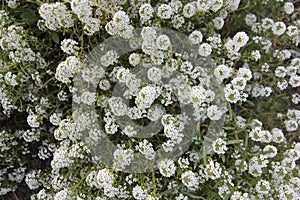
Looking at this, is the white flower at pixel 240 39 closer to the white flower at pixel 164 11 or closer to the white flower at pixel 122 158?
the white flower at pixel 164 11

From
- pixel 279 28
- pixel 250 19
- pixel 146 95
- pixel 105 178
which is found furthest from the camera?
pixel 250 19

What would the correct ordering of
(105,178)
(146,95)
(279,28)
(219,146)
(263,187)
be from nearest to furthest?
(146,95) → (105,178) → (219,146) → (263,187) → (279,28)

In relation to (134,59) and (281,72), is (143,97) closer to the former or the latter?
(134,59)

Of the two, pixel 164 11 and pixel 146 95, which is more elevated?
pixel 164 11

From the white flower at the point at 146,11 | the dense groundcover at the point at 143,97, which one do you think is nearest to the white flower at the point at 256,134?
the dense groundcover at the point at 143,97

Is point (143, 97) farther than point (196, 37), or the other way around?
point (196, 37)

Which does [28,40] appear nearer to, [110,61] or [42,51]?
[42,51]

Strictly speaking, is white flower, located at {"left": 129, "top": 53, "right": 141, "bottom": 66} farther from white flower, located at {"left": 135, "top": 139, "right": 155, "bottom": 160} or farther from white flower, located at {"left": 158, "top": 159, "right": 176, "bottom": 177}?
white flower, located at {"left": 158, "top": 159, "right": 176, "bottom": 177}

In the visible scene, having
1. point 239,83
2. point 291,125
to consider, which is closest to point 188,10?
point 239,83
